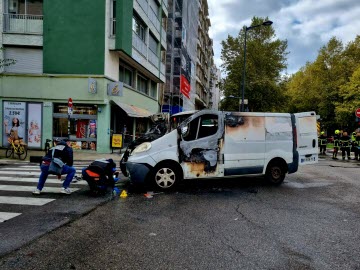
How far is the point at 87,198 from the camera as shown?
22.4ft

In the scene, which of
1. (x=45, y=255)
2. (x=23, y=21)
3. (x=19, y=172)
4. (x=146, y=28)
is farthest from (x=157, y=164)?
(x=146, y=28)

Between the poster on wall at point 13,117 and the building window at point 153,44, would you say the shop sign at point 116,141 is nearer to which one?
the poster on wall at point 13,117

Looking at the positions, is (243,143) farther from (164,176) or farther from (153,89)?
(153,89)

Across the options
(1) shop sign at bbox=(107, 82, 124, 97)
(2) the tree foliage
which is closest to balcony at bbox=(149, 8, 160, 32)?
(1) shop sign at bbox=(107, 82, 124, 97)

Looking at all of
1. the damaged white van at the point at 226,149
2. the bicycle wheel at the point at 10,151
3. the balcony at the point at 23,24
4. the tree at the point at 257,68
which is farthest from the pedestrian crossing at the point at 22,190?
the tree at the point at 257,68

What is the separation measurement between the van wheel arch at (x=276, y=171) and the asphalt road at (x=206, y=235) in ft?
4.60

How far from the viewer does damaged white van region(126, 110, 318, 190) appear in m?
7.52

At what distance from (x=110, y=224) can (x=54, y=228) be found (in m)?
0.83

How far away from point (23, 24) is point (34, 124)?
601cm

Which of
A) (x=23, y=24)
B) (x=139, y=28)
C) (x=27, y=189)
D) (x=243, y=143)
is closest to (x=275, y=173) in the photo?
(x=243, y=143)

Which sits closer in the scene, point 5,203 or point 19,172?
Result: point 5,203

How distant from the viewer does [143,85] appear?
89.6ft

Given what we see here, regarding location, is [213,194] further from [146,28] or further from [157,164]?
[146,28]

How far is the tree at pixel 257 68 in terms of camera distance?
4428 cm
